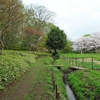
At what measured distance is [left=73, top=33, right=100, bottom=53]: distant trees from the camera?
Answer: 157 feet

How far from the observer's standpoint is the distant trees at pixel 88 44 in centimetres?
4783

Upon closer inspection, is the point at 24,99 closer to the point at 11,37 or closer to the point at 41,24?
the point at 11,37

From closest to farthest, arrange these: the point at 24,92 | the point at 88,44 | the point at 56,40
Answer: the point at 24,92 < the point at 56,40 < the point at 88,44

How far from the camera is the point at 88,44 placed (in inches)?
1973

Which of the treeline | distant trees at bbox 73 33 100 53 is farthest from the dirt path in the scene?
distant trees at bbox 73 33 100 53

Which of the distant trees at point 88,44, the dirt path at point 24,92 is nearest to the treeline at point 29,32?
the distant trees at point 88,44

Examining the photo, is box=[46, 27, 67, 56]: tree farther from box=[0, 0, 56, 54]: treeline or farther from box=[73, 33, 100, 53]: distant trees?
box=[73, 33, 100, 53]: distant trees

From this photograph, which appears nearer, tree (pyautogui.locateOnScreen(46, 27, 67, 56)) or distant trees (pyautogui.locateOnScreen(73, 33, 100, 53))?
tree (pyautogui.locateOnScreen(46, 27, 67, 56))

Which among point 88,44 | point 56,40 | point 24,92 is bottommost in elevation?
point 24,92

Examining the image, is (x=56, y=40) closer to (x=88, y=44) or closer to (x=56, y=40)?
(x=56, y=40)

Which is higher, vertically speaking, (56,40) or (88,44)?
(56,40)

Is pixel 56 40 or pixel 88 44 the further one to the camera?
pixel 88 44

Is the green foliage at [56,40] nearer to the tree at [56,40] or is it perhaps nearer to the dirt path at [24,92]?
the tree at [56,40]

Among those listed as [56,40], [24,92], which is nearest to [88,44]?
[56,40]
